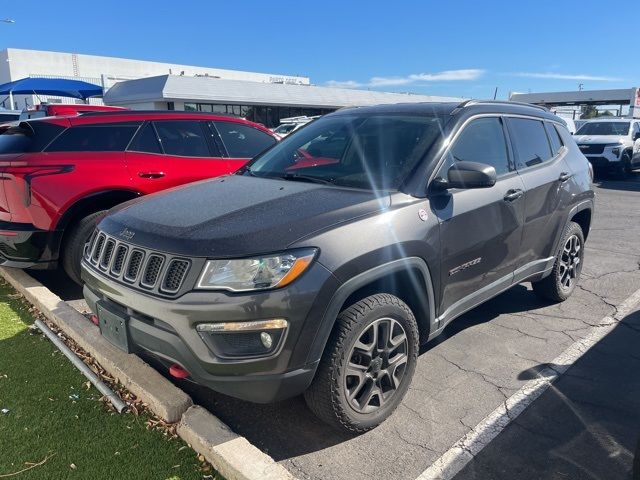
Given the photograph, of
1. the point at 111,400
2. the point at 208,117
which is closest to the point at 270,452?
the point at 111,400

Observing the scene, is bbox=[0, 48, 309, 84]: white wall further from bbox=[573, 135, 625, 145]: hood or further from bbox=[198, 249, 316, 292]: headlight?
bbox=[198, 249, 316, 292]: headlight

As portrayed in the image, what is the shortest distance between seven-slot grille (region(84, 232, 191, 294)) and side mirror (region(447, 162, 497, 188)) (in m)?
1.65

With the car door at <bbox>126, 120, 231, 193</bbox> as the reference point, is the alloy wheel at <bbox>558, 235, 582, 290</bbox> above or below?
below

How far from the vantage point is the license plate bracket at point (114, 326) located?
9.22 feet

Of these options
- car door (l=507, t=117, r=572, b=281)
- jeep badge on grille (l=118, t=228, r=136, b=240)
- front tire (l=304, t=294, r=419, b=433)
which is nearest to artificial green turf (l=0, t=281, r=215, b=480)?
front tire (l=304, t=294, r=419, b=433)

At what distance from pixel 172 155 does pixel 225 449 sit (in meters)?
3.61

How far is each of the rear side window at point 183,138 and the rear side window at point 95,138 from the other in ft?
1.00

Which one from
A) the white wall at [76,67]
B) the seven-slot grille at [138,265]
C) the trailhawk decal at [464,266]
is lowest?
A: the trailhawk decal at [464,266]

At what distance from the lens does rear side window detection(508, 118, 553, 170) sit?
4.19 metres

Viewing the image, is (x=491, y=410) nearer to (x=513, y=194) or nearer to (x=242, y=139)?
(x=513, y=194)

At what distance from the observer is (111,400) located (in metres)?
3.22

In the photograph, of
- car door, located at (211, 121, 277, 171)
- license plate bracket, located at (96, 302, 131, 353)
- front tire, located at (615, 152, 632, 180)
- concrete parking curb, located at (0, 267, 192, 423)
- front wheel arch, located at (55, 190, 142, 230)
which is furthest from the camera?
front tire, located at (615, 152, 632, 180)

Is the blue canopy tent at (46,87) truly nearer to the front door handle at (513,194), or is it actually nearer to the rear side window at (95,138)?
the rear side window at (95,138)

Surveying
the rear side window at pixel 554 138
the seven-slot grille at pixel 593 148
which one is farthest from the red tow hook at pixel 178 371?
the seven-slot grille at pixel 593 148
